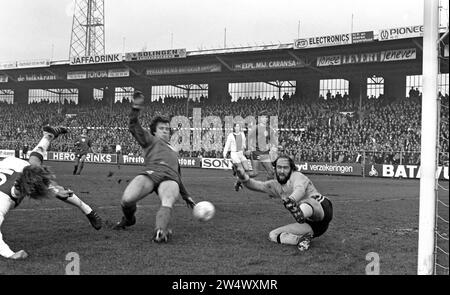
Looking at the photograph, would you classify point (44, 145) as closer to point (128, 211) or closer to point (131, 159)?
point (128, 211)

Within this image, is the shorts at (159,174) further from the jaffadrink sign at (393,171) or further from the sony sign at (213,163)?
the sony sign at (213,163)

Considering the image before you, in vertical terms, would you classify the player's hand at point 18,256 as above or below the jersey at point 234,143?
below

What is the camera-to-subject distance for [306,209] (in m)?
5.69

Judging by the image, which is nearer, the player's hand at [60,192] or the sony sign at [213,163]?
the player's hand at [60,192]

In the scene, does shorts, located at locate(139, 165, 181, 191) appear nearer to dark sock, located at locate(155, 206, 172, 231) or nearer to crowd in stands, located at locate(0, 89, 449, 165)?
dark sock, located at locate(155, 206, 172, 231)

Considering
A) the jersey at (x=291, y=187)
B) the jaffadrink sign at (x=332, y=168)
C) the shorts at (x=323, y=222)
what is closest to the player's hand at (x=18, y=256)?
the jersey at (x=291, y=187)

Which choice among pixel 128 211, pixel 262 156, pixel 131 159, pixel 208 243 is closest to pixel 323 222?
pixel 208 243

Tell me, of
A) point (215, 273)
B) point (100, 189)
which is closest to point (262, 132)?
point (100, 189)

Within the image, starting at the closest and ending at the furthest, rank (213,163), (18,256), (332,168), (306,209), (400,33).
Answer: (18,256) < (306,209) < (400,33) < (332,168) < (213,163)

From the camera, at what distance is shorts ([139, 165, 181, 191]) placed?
6.79 meters

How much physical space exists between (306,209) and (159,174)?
7.11 feet

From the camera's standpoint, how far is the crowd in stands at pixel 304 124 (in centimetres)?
2686

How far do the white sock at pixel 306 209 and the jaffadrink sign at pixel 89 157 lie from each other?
3084 centimetres
